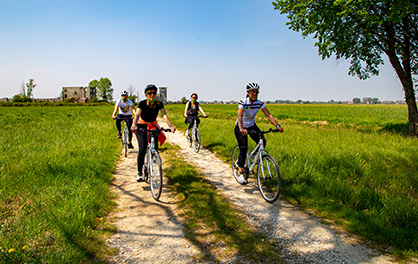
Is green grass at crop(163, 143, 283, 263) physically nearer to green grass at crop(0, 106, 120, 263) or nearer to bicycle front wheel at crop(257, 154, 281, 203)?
bicycle front wheel at crop(257, 154, 281, 203)

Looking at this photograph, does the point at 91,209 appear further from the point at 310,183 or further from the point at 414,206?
the point at 414,206

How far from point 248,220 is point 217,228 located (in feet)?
2.02

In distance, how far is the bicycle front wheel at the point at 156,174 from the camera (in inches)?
184

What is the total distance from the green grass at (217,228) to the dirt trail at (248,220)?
0.16 meters

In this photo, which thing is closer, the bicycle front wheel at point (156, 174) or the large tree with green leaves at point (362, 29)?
the bicycle front wheel at point (156, 174)

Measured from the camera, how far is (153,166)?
5086 mm

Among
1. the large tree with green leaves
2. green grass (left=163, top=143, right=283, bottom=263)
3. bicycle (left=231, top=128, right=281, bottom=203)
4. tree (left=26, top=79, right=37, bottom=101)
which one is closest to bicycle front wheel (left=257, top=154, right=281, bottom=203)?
bicycle (left=231, top=128, right=281, bottom=203)

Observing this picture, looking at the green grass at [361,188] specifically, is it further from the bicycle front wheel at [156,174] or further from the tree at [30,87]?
the tree at [30,87]

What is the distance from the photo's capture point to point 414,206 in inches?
154

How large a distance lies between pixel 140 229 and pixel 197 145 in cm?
611

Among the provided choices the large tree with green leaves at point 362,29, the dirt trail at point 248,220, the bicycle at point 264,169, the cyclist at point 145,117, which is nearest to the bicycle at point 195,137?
the cyclist at point 145,117

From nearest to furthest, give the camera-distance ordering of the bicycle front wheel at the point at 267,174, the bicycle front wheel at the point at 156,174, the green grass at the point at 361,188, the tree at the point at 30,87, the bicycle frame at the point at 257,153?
the green grass at the point at 361,188
the bicycle front wheel at the point at 156,174
the bicycle front wheel at the point at 267,174
the bicycle frame at the point at 257,153
the tree at the point at 30,87

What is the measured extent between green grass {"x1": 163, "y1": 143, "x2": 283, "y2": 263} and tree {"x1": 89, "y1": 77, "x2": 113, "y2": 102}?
12002 centimetres

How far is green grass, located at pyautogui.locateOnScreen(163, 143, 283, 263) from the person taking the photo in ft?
9.71
